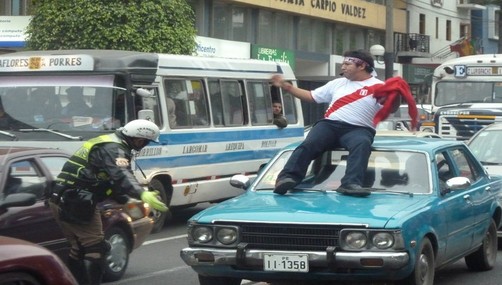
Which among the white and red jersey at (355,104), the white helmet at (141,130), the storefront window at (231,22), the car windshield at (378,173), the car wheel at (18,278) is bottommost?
the car wheel at (18,278)

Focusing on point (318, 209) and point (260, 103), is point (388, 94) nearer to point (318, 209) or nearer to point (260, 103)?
point (318, 209)

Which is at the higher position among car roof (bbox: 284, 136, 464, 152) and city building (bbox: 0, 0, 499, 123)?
city building (bbox: 0, 0, 499, 123)

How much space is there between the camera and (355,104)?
10.5m

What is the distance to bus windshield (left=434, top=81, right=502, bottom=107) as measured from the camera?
958 inches

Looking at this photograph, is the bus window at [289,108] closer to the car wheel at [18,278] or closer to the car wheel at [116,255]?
the car wheel at [116,255]

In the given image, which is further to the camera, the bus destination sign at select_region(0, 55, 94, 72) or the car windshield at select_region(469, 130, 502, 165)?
the car windshield at select_region(469, 130, 502, 165)

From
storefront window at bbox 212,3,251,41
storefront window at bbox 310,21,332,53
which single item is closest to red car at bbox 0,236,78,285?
storefront window at bbox 212,3,251,41

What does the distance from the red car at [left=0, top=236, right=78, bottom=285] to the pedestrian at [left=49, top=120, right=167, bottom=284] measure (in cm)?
163

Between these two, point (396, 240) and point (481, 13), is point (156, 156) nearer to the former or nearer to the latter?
point (396, 240)

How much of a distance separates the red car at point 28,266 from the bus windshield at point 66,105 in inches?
293

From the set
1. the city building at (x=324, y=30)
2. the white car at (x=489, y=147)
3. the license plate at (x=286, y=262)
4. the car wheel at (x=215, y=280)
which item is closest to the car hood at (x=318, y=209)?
the license plate at (x=286, y=262)

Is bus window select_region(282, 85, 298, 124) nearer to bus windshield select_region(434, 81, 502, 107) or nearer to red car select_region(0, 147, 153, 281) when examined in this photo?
bus windshield select_region(434, 81, 502, 107)

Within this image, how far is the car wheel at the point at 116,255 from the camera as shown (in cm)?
1082

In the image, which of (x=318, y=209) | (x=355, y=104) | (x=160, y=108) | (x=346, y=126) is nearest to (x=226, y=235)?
(x=318, y=209)
